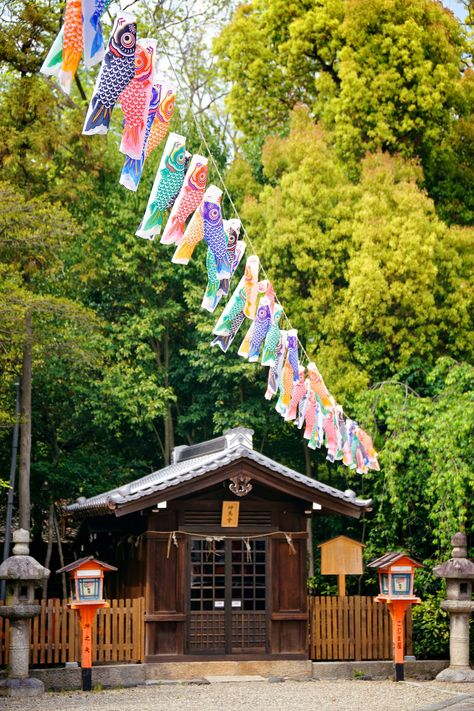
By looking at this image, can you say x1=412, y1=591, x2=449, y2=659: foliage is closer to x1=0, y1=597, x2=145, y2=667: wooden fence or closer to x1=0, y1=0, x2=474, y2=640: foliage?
x1=0, y1=0, x2=474, y2=640: foliage

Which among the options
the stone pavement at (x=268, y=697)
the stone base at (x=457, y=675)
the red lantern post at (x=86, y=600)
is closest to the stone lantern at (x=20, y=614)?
the stone pavement at (x=268, y=697)

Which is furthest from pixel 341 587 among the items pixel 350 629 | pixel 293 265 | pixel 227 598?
pixel 293 265

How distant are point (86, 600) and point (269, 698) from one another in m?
2.93

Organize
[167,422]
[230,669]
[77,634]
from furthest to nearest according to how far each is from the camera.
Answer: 1. [167,422]
2. [230,669]
3. [77,634]

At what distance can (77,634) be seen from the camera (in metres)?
15.7

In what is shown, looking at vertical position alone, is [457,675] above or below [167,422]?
below

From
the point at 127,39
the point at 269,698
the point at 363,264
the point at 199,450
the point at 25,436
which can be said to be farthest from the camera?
the point at 363,264

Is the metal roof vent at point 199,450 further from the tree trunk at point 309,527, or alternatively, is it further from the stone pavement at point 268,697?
the stone pavement at point 268,697

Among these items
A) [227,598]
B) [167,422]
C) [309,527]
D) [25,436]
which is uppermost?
[167,422]

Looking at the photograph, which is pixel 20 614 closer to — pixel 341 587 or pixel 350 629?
pixel 350 629

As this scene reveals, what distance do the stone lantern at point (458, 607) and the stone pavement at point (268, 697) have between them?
52 cm

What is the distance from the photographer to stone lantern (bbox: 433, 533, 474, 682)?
1625cm

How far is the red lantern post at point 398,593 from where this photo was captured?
635 inches

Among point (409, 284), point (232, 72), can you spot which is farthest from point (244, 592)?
point (232, 72)
